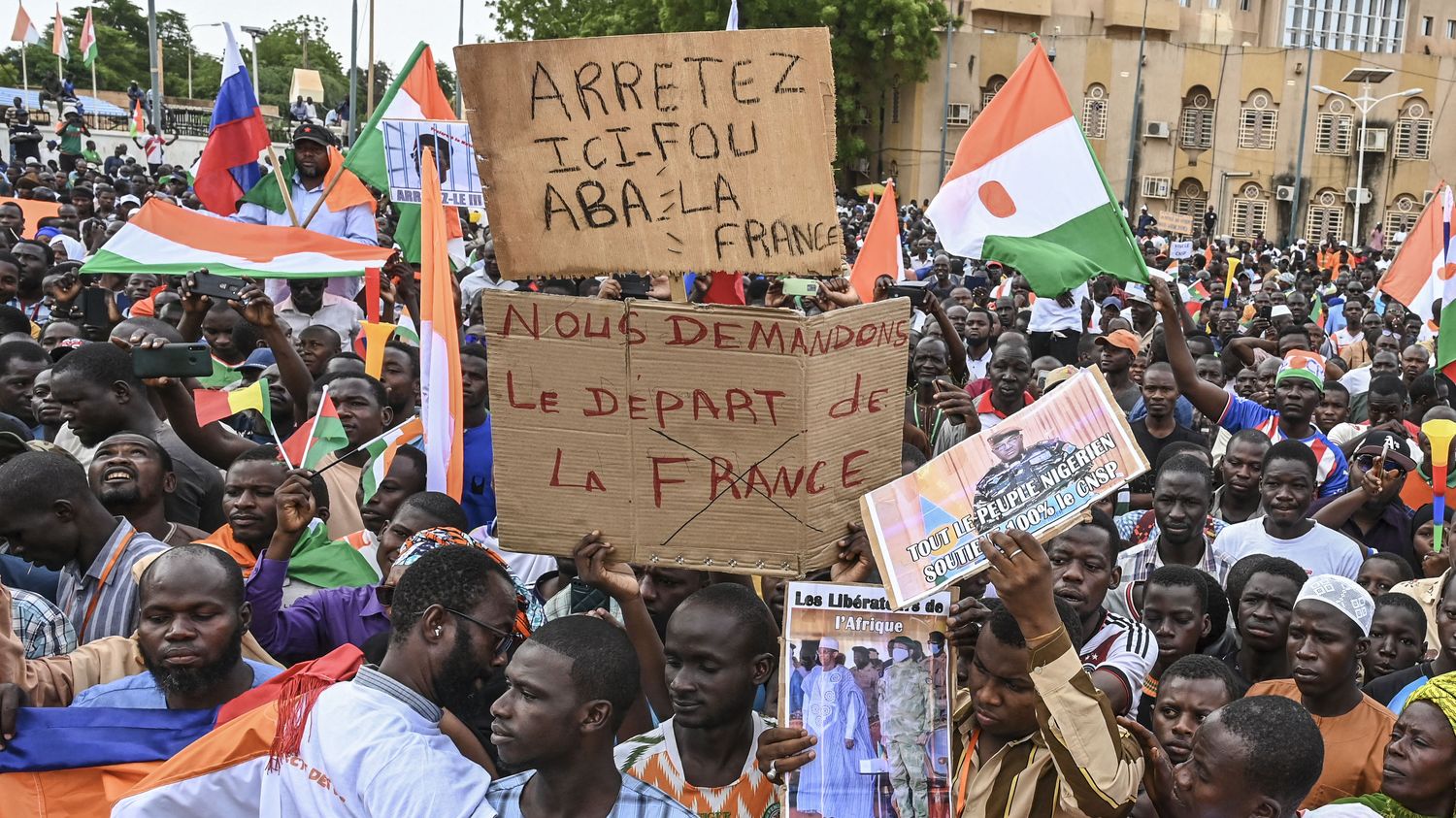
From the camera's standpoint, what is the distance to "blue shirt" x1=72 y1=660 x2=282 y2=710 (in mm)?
3135

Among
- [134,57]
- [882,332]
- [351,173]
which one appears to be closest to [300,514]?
[882,332]

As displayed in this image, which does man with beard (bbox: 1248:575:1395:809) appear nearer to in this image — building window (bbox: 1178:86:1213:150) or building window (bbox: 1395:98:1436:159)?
building window (bbox: 1178:86:1213:150)

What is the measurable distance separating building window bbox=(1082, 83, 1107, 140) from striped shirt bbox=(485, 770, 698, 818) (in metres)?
48.5

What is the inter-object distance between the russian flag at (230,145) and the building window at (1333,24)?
5436cm

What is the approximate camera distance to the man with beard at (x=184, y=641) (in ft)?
10.3

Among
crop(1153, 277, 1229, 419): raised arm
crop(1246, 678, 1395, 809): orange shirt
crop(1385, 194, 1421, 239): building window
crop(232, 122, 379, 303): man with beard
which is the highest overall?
crop(1385, 194, 1421, 239): building window

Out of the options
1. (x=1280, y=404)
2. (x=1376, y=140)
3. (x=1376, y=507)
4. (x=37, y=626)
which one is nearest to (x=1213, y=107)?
(x=1376, y=140)

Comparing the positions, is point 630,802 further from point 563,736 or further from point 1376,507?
point 1376,507

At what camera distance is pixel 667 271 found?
117 inches

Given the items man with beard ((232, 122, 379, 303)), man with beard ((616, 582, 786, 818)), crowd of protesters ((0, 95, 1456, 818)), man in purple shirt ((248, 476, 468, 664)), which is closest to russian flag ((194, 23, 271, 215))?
man with beard ((232, 122, 379, 303))

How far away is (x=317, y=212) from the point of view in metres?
8.82

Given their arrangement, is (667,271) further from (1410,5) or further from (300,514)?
(1410,5)

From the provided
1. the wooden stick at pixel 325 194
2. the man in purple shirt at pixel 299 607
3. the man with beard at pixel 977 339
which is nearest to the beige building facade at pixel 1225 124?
the man with beard at pixel 977 339

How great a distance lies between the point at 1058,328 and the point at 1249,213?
40928 mm
